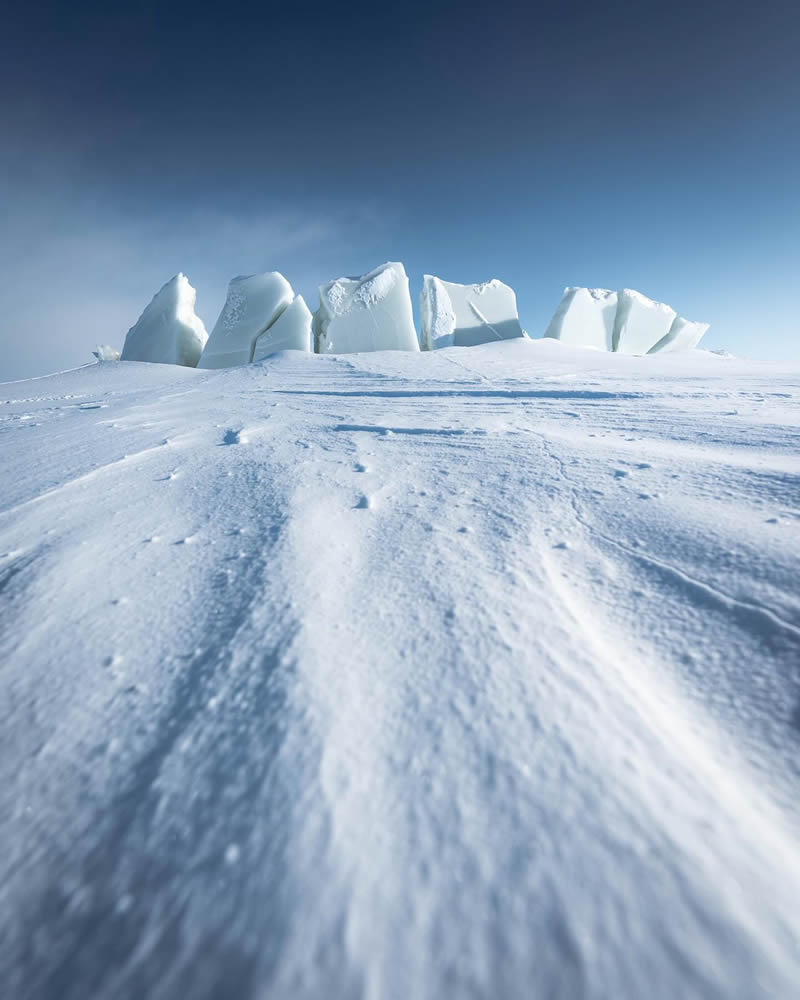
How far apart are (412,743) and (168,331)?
972 centimetres

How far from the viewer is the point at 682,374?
3.66 meters

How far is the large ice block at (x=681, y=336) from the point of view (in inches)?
492

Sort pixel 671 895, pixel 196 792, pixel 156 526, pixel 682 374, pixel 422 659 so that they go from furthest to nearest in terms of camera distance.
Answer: pixel 682 374 < pixel 156 526 < pixel 422 659 < pixel 196 792 < pixel 671 895

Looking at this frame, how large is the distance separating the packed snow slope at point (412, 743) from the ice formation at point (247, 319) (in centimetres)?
783

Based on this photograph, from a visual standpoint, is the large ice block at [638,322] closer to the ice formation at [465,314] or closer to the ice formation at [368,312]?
the ice formation at [465,314]

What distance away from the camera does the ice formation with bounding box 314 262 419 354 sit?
323 inches

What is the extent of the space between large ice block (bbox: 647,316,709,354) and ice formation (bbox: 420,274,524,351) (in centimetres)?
529

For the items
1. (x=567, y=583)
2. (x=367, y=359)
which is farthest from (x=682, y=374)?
(x=567, y=583)

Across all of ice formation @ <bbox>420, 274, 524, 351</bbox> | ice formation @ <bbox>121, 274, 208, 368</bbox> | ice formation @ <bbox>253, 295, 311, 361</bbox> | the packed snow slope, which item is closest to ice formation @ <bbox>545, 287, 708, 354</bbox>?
ice formation @ <bbox>420, 274, 524, 351</bbox>

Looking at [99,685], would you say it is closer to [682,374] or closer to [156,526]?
[156,526]

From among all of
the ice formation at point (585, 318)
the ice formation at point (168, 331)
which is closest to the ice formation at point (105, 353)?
the ice formation at point (168, 331)

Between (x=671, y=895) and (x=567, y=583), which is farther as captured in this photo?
(x=567, y=583)

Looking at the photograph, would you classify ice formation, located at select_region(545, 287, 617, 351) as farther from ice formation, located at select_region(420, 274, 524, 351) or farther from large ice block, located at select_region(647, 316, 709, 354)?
ice formation, located at select_region(420, 274, 524, 351)

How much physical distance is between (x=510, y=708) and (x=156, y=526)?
1011 mm
